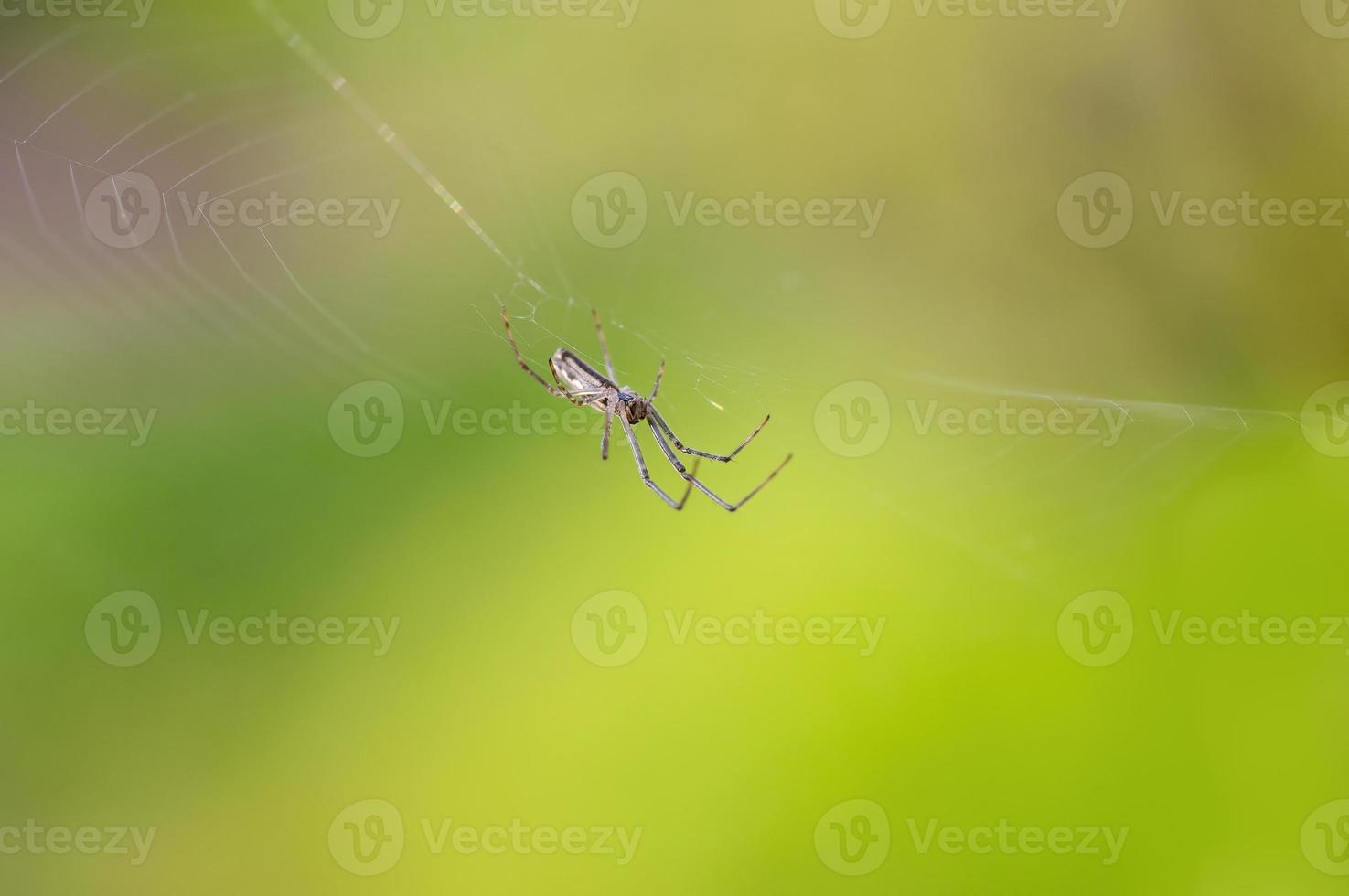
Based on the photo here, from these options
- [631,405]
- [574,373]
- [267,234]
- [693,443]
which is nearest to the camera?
[574,373]

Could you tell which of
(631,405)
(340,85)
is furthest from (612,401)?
(340,85)

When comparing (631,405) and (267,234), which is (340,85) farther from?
(631,405)

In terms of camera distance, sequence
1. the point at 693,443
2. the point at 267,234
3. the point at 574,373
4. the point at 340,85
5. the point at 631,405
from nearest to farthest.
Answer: the point at 574,373, the point at 631,405, the point at 693,443, the point at 267,234, the point at 340,85

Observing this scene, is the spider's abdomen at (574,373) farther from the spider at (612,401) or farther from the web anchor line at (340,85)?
the web anchor line at (340,85)

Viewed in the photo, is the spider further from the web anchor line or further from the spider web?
the web anchor line

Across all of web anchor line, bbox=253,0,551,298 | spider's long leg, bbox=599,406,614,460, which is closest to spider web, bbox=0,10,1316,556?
web anchor line, bbox=253,0,551,298

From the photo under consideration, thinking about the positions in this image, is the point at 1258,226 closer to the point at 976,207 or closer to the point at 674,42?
the point at 976,207

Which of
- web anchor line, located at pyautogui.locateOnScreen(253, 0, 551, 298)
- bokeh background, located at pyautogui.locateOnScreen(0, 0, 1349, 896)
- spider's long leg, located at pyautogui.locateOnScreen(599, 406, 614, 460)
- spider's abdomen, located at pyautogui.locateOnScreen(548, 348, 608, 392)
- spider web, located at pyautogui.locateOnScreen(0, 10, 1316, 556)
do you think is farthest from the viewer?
web anchor line, located at pyautogui.locateOnScreen(253, 0, 551, 298)

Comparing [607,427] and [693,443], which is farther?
[693,443]
